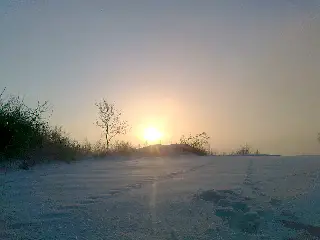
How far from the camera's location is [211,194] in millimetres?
2633

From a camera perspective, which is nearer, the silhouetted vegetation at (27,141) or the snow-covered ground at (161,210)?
the snow-covered ground at (161,210)

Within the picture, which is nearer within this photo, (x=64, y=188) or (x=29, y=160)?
(x=64, y=188)

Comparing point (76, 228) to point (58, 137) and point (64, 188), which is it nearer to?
point (64, 188)

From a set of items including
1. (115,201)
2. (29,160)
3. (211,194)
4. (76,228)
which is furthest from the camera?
(29,160)

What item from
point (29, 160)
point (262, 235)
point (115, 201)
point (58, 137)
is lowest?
point (262, 235)

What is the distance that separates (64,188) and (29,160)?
287cm

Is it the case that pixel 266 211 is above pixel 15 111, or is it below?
below

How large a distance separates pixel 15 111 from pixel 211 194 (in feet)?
15.0

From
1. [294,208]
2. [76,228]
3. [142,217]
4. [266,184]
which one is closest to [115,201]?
[142,217]

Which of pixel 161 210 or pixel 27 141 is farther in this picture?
pixel 27 141

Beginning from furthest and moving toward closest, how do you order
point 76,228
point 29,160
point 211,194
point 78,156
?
point 78,156, point 29,160, point 211,194, point 76,228

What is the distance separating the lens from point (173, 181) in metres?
3.46

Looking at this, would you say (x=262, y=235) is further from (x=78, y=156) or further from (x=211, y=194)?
(x=78, y=156)

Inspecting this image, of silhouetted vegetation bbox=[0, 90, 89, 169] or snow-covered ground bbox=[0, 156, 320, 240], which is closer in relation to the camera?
snow-covered ground bbox=[0, 156, 320, 240]
